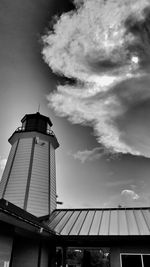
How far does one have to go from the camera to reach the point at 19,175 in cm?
1310

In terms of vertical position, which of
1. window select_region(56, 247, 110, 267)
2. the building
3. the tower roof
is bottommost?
window select_region(56, 247, 110, 267)

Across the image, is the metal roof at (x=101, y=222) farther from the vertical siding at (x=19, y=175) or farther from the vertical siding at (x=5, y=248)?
the vertical siding at (x=5, y=248)

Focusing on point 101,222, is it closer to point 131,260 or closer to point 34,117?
point 131,260

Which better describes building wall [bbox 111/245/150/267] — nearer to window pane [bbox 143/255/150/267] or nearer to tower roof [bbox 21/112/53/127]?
window pane [bbox 143/255/150/267]

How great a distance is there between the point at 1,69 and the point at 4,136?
28.0 feet

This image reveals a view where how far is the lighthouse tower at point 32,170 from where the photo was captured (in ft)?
40.5

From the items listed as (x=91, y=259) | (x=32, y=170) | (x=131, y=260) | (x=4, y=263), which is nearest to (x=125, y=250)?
(x=131, y=260)

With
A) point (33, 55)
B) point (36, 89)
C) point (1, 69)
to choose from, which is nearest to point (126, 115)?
point (36, 89)

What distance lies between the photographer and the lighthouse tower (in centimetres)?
1235

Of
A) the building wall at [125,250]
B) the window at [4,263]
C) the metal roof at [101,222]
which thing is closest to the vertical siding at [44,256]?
the metal roof at [101,222]

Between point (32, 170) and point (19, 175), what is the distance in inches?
33.3

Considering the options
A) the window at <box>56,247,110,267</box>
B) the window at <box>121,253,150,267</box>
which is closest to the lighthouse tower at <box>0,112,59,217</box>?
the window at <box>121,253,150,267</box>

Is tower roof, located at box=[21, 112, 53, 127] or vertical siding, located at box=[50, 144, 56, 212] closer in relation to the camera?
vertical siding, located at box=[50, 144, 56, 212]

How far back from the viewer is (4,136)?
1670 centimetres
